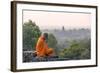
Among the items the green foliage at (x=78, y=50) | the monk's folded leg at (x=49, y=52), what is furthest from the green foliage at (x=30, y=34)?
the green foliage at (x=78, y=50)

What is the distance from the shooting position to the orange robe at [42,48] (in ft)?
6.41

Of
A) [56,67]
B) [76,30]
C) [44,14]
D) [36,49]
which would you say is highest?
[44,14]

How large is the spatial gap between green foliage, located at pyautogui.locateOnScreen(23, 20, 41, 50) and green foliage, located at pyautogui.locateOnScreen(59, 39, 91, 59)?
0.28m

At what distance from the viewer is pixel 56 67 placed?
2016 millimetres

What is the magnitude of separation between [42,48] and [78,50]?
36 centimetres

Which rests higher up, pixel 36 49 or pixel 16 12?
pixel 16 12

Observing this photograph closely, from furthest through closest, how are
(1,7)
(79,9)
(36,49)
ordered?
(79,9)
(36,49)
(1,7)

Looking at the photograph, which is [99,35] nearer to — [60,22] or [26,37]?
[60,22]

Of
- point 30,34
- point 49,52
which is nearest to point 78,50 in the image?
point 49,52

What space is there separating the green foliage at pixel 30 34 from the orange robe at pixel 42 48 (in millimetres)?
38


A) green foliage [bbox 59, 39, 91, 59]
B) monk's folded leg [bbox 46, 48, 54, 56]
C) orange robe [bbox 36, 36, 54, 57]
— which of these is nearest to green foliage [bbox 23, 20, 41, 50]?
orange robe [bbox 36, 36, 54, 57]

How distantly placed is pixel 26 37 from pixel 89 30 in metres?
0.63

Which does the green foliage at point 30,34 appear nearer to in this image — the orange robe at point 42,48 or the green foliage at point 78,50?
the orange robe at point 42,48

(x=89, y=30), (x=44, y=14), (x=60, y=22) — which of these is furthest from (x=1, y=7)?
(x=89, y=30)
